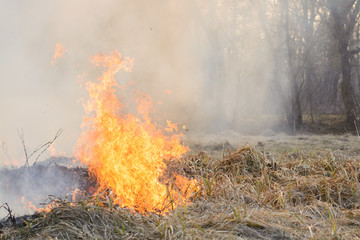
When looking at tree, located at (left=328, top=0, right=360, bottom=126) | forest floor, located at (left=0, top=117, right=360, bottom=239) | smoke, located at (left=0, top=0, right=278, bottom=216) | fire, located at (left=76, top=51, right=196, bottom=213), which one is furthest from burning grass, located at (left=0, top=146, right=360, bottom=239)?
tree, located at (left=328, top=0, right=360, bottom=126)

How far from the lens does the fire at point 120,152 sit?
3.60 meters

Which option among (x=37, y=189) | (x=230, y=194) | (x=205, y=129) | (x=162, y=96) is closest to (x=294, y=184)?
(x=230, y=194)

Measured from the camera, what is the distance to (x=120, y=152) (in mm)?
3754

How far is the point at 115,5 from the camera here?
5.83m

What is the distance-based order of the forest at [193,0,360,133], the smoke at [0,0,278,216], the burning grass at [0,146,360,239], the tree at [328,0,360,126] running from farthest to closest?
1. the forest at [193,0,360,133]
2. the tree at [328,0,360,126]
3. the smoke at [0,0,278,216]
4. the burning grass at [0,146,360,239]

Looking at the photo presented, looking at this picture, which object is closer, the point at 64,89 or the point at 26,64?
the point at 26,64

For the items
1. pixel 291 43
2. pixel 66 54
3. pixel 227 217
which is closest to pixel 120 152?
pixel 227 217

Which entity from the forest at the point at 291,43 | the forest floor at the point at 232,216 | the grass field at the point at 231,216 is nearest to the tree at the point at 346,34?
the forest at the point at 291,43

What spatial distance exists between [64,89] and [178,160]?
10.2 feet

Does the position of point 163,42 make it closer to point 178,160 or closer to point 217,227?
point 178,160

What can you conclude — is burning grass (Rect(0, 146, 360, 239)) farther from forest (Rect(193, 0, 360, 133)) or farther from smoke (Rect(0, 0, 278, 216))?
forest (Rect(193, 0, 360, 133))

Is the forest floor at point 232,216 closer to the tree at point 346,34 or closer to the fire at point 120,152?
the fire at point 120,152

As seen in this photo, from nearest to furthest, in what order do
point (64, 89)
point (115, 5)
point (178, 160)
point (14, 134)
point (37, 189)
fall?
1. point (37, 189)
2. point (178, 160)
3. point (115, 5)
4. point (14, 134)
5. point (64, 89)

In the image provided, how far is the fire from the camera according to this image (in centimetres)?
360
